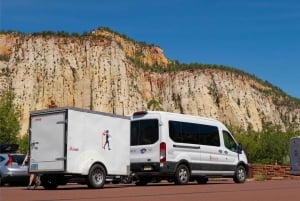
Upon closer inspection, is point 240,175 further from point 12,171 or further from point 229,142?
point 12,171

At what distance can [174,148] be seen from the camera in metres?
19.2

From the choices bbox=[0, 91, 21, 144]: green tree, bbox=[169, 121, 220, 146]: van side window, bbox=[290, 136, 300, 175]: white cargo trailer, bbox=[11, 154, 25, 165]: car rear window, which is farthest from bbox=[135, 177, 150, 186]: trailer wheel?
bbox=[0, 91, 21, 144]: green tree

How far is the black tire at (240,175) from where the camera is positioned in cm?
2206

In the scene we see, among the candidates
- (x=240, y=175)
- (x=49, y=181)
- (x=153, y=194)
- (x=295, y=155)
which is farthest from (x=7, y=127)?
(x=153, y=194)

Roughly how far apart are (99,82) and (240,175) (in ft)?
238

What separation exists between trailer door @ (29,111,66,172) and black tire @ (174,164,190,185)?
4.68m

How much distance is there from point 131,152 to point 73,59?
251ft

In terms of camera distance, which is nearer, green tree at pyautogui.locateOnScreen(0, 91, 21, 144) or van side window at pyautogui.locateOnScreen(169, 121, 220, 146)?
van side window at pyautogui.locateOnScreen(169, 121, 220, 146)

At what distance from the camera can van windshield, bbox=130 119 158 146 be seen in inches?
749

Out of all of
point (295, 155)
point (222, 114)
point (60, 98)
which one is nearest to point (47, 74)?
point (60, 98)

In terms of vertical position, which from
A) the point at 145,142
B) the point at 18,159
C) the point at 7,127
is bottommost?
the point at 18,159

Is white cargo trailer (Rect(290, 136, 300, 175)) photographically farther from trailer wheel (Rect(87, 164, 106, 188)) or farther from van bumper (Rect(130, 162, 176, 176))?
trailer wheel (Rect(87, 164, 106, 188))

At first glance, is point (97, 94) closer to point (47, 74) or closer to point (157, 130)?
point (47, 74)

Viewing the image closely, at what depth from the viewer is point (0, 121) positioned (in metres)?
45.9
